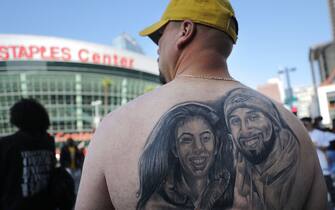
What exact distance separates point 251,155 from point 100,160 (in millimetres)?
515

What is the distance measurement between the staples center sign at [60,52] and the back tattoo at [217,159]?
47.8 metres

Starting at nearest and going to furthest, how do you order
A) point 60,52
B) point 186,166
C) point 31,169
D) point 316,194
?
point 186,166 < point 316,194 < point 31,169 < point 60,52

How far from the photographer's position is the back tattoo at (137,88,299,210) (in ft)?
3.69

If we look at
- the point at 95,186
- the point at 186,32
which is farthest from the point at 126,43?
the point at 95,186

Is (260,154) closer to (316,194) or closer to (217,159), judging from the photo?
(217,159)

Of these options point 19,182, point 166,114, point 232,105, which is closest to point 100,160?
point 166,114

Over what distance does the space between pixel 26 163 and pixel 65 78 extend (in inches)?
1849

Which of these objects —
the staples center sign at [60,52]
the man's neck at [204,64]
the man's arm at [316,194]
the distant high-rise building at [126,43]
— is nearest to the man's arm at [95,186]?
the man's neck at [204,64]

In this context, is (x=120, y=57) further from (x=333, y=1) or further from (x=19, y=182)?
(x=19, y=182)

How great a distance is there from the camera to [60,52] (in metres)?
47.0

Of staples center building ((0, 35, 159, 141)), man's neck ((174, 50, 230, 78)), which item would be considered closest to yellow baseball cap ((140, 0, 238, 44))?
man's neck ((174, 50, 230, 78))

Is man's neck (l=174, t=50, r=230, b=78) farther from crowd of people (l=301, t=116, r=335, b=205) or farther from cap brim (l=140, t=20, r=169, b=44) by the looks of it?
crowd of people (l=301, t=116, r=335, b=205)

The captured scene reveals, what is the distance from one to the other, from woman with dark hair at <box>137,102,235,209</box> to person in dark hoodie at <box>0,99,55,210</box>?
6.66 ft

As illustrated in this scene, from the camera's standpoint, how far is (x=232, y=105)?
1.25m
